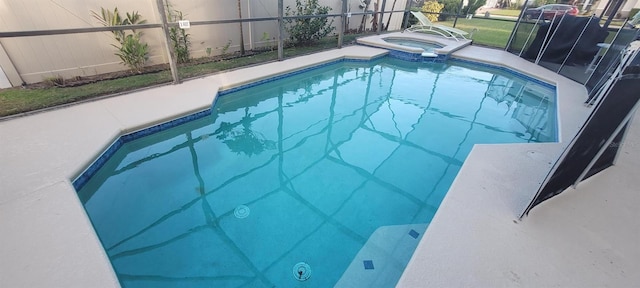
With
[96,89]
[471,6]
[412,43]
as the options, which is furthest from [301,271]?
[471,6]

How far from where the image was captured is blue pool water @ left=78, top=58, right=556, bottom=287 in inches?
83.7

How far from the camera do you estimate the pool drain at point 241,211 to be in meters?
2.54

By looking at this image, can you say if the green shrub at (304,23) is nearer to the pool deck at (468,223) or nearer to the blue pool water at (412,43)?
the blue pool water at (412,43)

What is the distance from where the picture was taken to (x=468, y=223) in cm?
206

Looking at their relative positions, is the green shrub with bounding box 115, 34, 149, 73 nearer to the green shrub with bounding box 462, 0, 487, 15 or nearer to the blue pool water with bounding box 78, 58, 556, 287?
the blue pool water with bounding box 78, 58, 556, 287

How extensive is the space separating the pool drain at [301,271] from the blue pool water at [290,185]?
0.01 meters

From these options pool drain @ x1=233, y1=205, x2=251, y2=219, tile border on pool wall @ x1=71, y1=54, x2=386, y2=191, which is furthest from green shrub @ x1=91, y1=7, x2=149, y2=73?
pool drain @ x1=233, y1=205, x2=251, y2=219

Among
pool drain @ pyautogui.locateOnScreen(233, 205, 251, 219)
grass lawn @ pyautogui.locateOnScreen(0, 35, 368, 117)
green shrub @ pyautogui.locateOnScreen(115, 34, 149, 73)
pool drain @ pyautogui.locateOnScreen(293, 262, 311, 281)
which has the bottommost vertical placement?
pool drain @ pyautogui.locateOnScreen(293, 262, 311, 281)

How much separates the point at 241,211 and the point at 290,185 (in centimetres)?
62

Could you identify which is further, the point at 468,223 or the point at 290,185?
the point at 290,185

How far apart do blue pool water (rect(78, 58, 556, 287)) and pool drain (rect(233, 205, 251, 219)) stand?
1 centimetres

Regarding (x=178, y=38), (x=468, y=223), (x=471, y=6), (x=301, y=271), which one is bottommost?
(x=301, y=271)

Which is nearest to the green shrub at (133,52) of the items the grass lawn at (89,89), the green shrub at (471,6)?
the grass lawn at (89,89)

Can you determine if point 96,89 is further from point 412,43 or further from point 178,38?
point 412,43
